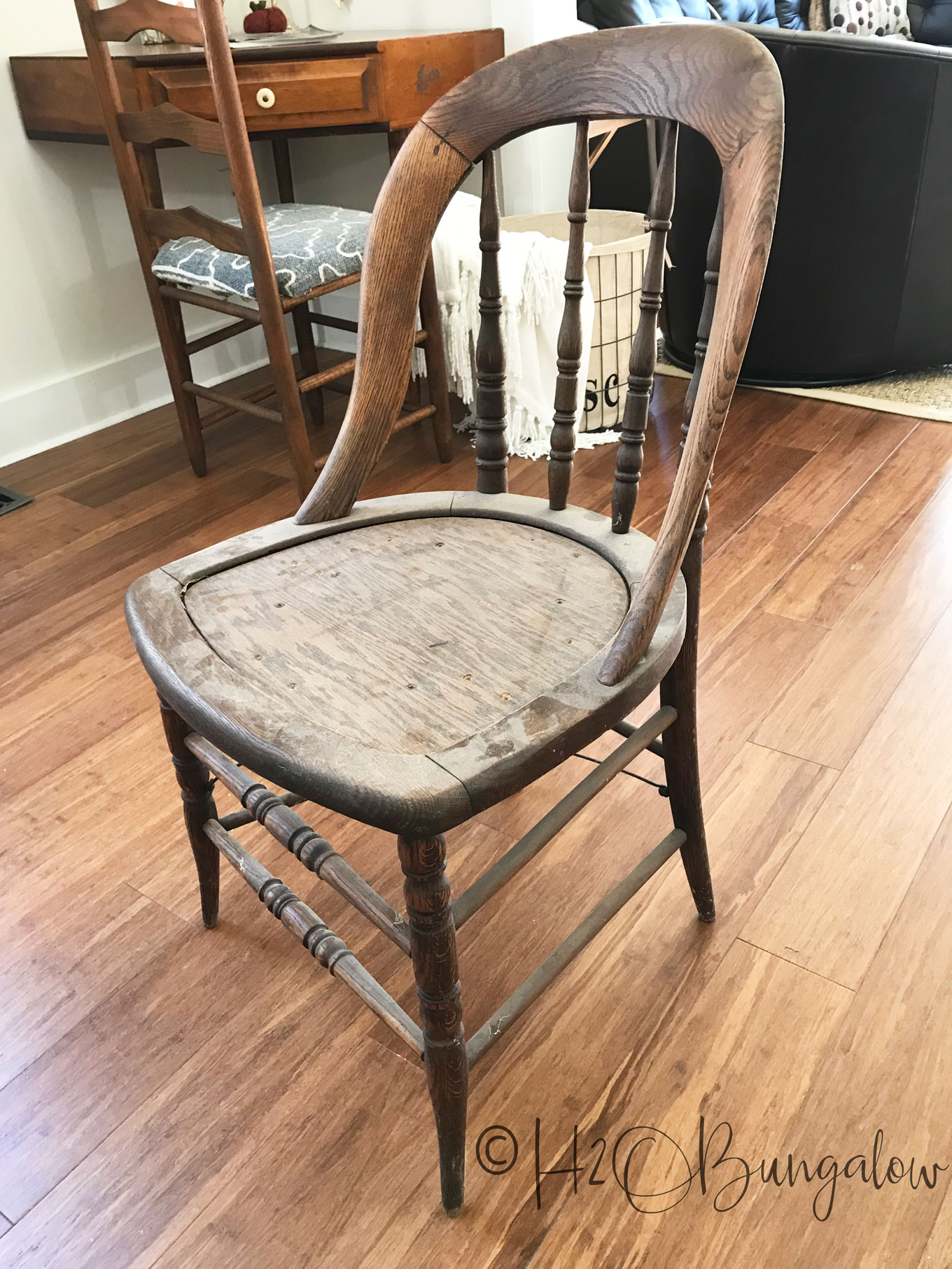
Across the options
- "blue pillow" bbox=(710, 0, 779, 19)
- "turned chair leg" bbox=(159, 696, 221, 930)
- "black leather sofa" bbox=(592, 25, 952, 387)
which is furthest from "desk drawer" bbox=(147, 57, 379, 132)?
"turned chair leg" bbox=(159, 696, 221, 930)

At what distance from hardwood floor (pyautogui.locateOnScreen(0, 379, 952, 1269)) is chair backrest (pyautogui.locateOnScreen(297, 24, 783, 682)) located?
445mm

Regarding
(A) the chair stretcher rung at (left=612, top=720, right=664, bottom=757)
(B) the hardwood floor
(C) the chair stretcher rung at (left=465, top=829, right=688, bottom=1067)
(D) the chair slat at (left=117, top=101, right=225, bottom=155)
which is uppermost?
(D) the chair slat at (left=117, top=101, right=225, bottom=155)

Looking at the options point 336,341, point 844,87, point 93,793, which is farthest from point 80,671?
point 844,87

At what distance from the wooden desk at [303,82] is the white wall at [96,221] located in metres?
0.25

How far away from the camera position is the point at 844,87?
1882 mm

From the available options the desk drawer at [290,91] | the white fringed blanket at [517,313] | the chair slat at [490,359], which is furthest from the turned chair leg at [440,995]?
the desk drawer at [290,91]

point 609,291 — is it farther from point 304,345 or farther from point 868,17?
point 868,17

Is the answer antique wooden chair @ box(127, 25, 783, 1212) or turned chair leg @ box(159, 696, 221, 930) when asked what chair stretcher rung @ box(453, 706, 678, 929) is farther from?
turned chair leg @ box(159, 696, 221, 930)

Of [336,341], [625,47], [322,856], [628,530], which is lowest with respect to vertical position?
[336,341]

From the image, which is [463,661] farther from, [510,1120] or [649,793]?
[649,793]

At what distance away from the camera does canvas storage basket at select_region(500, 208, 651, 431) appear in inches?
76.1

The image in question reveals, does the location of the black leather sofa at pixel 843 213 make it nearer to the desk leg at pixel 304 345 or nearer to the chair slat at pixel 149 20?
the desk leg at pixel 304 345

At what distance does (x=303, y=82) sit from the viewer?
5.51 ft

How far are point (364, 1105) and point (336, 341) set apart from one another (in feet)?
7.18
